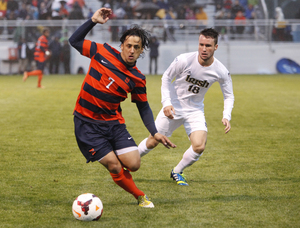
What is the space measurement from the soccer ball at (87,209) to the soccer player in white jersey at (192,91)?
4.90 ft

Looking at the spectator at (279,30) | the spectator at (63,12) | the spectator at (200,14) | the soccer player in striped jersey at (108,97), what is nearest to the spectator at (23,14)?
the spectator at (63,12)

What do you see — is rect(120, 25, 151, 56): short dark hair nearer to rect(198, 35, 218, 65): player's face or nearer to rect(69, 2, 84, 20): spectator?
rect(198, 35, 218, 65): player's face

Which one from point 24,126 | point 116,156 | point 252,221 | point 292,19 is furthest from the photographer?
point 292,19

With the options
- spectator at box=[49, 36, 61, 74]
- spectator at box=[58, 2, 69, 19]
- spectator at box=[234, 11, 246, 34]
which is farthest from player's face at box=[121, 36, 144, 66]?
spectator at box=[58, 2, 69, 19]

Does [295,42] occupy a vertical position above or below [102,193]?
above

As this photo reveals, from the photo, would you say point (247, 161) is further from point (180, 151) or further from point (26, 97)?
point (26, 97)

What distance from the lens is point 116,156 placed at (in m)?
4.22

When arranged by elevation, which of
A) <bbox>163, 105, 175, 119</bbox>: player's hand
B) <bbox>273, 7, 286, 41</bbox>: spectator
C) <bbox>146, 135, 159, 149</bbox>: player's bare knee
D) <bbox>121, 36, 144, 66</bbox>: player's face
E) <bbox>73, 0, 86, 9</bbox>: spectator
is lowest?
<bbox>146, 135, 159, 149</bbox>: player's bare knee

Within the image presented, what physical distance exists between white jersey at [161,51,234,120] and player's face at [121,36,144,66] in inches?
42.3

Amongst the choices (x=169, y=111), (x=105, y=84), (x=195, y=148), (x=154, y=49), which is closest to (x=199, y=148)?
(x=195, y=148)

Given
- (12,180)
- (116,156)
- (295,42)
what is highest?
(295,42)

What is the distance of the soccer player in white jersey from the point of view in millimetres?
5074

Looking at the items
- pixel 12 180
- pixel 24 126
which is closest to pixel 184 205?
pixel 12 180

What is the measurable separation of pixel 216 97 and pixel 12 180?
10028 mm
